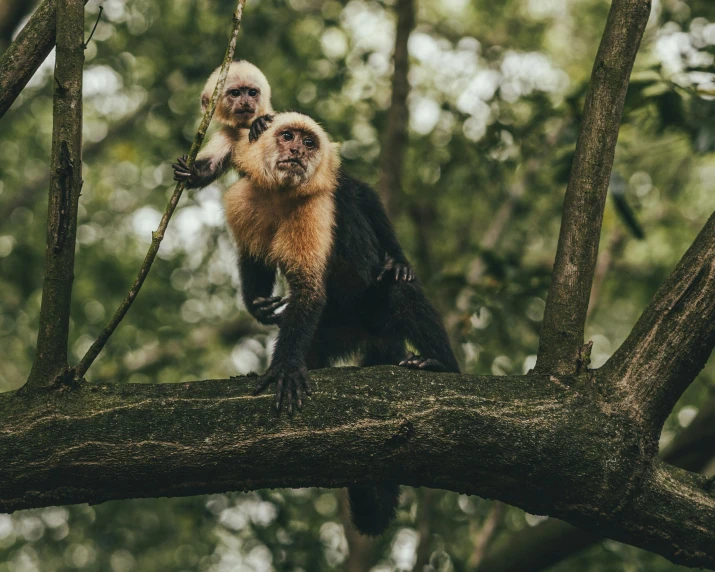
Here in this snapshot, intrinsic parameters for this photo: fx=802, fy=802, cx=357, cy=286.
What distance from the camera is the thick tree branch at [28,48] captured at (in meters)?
3.35

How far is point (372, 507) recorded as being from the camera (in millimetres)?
4484

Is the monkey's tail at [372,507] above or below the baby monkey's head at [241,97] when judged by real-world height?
below

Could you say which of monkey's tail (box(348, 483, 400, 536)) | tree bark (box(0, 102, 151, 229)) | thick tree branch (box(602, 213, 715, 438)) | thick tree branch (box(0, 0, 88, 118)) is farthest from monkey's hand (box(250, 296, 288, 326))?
tree bark (box(0, 102, 151, 229))

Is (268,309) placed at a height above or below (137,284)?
below

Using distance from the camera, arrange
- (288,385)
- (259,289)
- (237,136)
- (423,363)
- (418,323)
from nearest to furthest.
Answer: (288,385) < (423,363) < (418,323) < (259,289) < (237,136)

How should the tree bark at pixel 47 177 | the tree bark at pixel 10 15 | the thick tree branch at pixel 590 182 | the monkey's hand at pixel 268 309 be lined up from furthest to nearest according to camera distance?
the tree bark at pixel 47 177, the tree bark at pixel 10 15, the monkey's hand at pixel 268 309, the thick tree branch at pixel 590 182

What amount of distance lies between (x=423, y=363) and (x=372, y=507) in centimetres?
87

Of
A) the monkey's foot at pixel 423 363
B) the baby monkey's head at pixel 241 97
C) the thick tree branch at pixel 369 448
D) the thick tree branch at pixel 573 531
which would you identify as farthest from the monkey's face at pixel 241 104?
the thick tree branch at pixel 573 531

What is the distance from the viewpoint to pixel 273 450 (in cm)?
306

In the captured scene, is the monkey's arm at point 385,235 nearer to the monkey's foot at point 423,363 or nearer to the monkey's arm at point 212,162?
the monkey's foot at point 423,363

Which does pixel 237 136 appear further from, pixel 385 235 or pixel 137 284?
pixel 137 284

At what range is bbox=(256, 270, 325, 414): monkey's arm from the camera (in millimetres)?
3277

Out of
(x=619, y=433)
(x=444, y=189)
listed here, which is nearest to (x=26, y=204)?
(x=444, y=189)

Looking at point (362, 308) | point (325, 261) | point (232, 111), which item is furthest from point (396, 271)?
point (232, 111)
